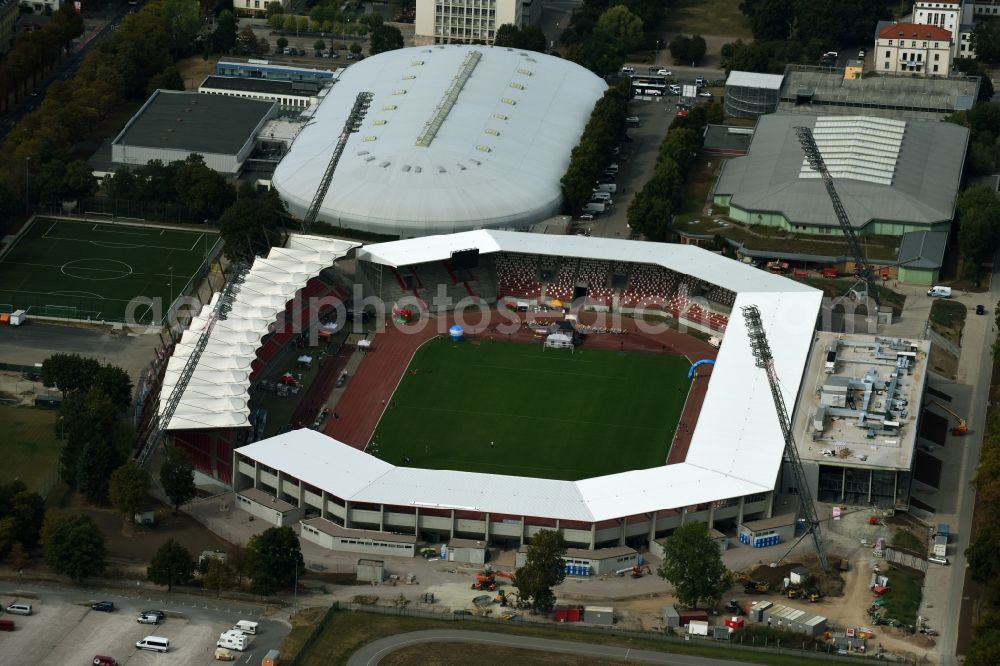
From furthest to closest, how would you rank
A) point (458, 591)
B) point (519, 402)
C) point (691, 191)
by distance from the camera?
point (691, 191), point (519, 402), point (458, 591)

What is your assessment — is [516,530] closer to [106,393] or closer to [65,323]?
[106,393]

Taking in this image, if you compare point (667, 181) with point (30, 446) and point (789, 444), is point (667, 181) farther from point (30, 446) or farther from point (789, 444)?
point (30, 446)

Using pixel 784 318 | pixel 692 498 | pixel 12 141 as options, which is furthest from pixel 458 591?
pixel 12 141

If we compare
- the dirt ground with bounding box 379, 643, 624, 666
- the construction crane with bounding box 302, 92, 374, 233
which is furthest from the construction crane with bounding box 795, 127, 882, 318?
the dirt ground with bounding box 379, 643, 624, 666

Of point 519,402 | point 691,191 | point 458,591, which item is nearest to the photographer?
point 458,591

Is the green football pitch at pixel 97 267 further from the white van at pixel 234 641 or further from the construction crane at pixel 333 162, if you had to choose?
the white van at pixel 234 641

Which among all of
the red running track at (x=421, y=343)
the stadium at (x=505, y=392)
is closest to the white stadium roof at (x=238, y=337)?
the stadium at (x=505, y=392)

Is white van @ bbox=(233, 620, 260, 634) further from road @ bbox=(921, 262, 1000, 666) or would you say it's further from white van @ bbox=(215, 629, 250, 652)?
road @ bbox=(921, 262, 1000, 666)
